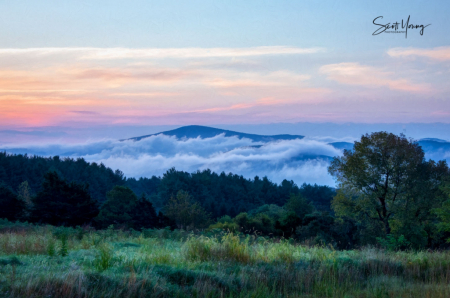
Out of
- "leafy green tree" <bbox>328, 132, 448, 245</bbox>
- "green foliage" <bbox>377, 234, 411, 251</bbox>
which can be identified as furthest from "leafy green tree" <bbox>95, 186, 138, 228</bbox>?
"green foliage" <bbox>377, 234, 411, 251</bbox>

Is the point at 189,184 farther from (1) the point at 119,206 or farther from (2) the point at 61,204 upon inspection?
(2) the point at 61,204

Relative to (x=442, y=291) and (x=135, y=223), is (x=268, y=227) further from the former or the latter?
(x=442, y=291)

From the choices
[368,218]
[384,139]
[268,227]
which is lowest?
[268,227]

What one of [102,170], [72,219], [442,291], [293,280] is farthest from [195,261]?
[102,170]

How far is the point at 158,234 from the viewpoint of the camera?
18359mm

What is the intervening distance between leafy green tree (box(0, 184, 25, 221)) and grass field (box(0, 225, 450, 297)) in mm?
29591

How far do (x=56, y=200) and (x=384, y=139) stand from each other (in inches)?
1209

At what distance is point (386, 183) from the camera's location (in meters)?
32.3

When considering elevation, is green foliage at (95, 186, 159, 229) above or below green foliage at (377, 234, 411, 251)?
below

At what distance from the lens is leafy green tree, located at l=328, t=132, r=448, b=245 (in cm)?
3197

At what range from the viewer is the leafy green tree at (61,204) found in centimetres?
3584

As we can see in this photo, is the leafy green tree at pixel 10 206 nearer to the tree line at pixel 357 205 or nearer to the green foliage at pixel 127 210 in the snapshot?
the tree line at pixel 357 205

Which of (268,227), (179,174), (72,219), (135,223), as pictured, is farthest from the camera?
(179,174)

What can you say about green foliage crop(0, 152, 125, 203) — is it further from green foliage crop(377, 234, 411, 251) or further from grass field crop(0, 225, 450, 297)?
grass field crop(0, 225, 450, 297)
